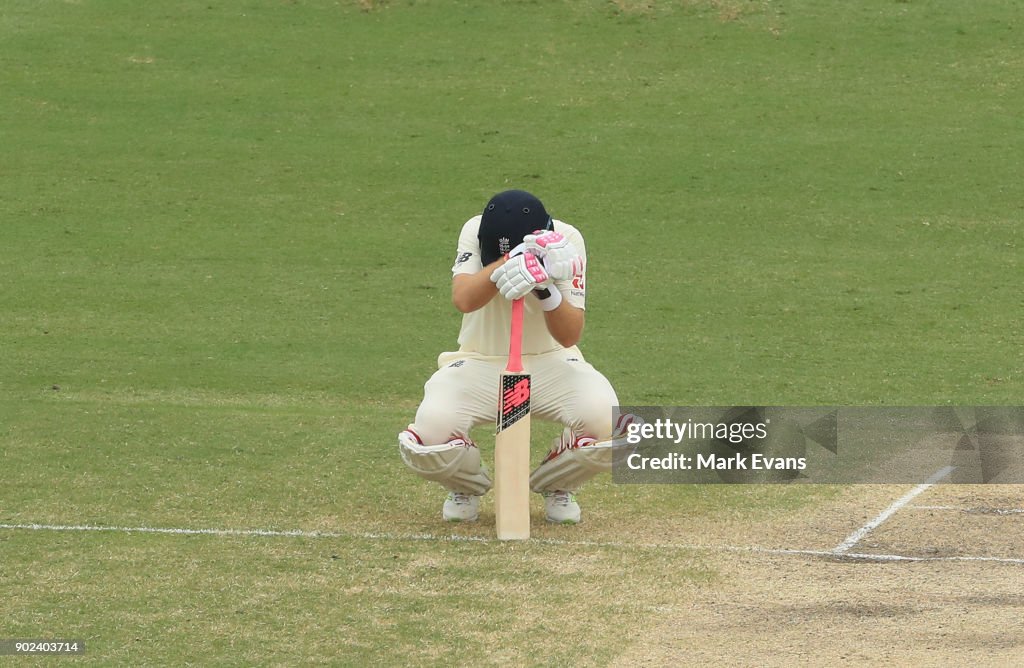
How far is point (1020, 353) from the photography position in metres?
14.1

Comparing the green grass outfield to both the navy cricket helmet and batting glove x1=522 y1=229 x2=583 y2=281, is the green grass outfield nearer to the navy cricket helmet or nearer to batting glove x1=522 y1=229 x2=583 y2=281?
batting glove x1=522 y1=229 x2=583 y2=281

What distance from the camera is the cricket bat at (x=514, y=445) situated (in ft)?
26.5

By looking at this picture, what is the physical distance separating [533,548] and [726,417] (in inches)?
160

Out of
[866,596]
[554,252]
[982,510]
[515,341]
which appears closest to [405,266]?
[515,341]

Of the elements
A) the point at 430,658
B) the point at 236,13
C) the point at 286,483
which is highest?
the point at 236,13

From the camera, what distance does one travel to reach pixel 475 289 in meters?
8.12

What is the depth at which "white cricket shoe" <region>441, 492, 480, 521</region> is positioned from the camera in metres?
8.63

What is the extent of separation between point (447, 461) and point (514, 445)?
0.40m

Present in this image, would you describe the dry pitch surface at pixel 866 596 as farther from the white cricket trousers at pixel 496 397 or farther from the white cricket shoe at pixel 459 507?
the white cricket shoe at pixel 459 507

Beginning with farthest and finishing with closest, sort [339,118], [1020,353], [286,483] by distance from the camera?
[339,118] → [1020,353] → [286,483]

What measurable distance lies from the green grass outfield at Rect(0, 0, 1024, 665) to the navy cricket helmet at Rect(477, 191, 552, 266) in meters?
1.62

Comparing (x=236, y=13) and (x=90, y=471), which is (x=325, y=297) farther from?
(x=236, y=13)

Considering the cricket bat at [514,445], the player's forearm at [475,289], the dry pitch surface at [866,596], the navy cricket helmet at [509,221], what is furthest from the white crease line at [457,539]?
the navy cricket helmet at [509,221]

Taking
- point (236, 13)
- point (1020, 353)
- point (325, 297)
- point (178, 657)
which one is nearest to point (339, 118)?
point (236, 13)
